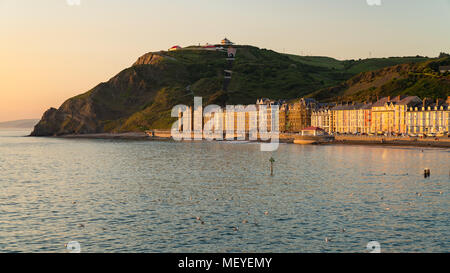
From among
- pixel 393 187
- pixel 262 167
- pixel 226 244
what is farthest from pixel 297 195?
pixel 262 167

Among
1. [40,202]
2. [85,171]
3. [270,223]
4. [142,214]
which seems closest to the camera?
[270,223]

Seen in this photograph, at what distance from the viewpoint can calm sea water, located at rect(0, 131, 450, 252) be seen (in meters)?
38.2

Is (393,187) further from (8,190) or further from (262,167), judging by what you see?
(8,190)

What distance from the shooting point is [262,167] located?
11106 centimetres

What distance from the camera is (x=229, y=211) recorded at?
52.3m

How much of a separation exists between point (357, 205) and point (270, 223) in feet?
50.4

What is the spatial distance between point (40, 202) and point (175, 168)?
50.8 metres

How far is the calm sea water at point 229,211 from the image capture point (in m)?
38.2

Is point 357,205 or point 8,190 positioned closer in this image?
point 357,205

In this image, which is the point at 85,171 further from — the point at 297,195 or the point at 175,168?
the point at 297,195

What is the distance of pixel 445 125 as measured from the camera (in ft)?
643
